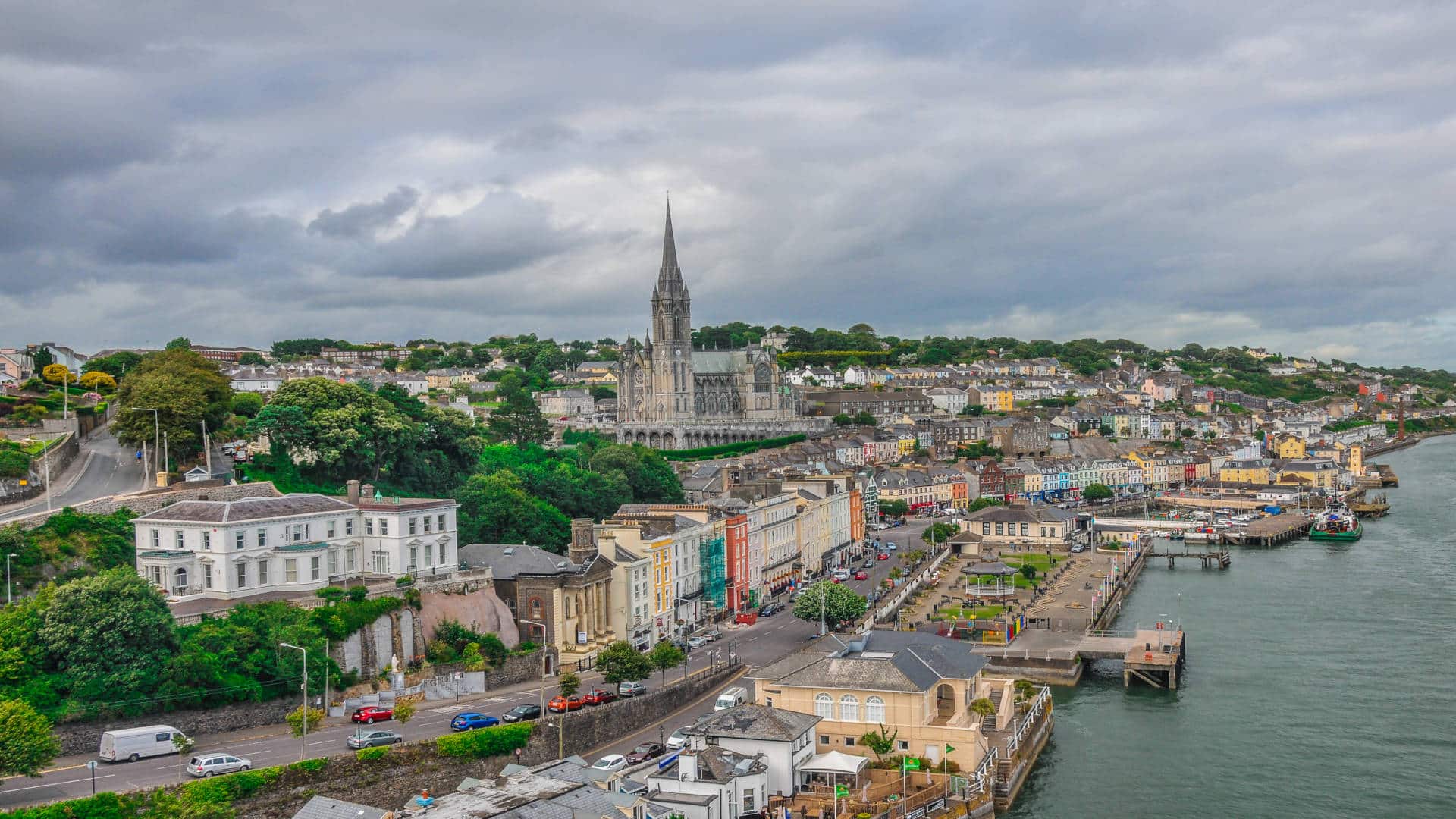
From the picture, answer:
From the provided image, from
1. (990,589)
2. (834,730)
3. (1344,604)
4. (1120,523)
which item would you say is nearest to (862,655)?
(834,730)

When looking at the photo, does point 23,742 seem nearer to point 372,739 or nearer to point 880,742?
point 372,739

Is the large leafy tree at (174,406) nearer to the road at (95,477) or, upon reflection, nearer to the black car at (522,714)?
the road at (95,477)

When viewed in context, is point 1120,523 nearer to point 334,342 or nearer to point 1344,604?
point 1344,604

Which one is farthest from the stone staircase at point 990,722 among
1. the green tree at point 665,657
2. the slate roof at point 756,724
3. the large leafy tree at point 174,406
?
the large leafy tree at point 174,406

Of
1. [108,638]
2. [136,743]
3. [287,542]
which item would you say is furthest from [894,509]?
[136,743]

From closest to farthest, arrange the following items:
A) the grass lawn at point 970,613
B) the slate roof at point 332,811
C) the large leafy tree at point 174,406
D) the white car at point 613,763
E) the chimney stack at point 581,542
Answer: the slate roof at point 332,811, the white car at point 613,763, the chimney stack at point 581,542, the large leafy tree at point 174,406, the grass lawn at point 970,613

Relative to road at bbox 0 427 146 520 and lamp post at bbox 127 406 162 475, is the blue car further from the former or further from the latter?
lamp post at bbox 127 406 162 475

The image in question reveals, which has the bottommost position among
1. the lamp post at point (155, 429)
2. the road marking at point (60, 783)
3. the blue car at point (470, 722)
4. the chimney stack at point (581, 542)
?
the blue car at point (470, 722)
